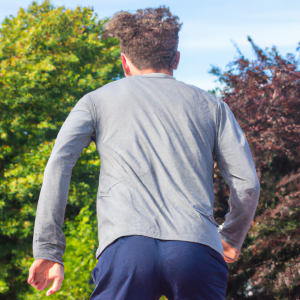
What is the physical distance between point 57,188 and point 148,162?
0.36 meters

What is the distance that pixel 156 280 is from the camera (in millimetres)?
1260

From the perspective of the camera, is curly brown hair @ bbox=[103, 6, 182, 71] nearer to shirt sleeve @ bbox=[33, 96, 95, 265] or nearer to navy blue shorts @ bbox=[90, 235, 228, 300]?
shirt sleeve @ bbox=[33, 96, 95, 265]

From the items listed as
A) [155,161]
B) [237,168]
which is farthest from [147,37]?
[237,168]

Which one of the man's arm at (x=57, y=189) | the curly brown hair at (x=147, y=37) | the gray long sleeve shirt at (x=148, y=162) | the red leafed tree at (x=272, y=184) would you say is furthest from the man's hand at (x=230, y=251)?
the red leafed tree at (x=272, y=184)

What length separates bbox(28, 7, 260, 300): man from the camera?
1276 mm

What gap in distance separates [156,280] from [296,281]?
514 cm

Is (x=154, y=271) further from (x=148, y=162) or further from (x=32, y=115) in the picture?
(x=32, y=115)

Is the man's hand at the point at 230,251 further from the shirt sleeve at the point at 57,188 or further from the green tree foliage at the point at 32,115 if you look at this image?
the green tree foliage at the point at 32,115

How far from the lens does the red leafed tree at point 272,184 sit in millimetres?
5766

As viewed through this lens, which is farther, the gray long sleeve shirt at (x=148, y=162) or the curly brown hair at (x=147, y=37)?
the curly brown hair at (x=147, y=37)

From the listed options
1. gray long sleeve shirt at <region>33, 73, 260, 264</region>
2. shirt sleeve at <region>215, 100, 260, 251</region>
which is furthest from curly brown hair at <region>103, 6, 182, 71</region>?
shirt sleeve at <region>215, 100, 260, 251</region>

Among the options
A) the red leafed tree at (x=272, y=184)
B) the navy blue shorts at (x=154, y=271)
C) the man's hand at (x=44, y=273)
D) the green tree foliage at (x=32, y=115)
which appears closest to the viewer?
the navy blue shorts at (x=154, y=271)

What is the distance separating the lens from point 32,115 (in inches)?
393

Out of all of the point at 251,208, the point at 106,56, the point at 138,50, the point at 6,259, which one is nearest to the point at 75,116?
the point at 138,50
